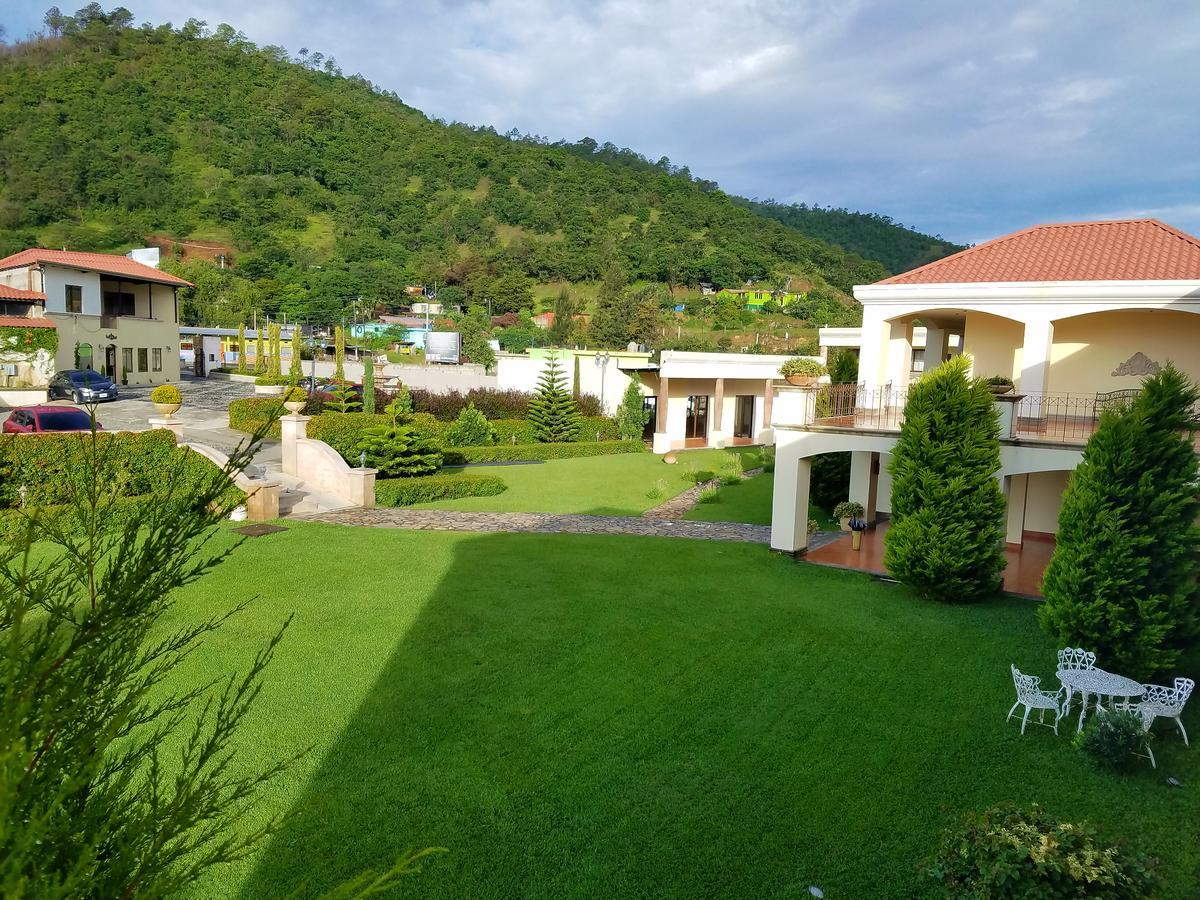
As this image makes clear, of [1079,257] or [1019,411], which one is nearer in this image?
[1019,411]

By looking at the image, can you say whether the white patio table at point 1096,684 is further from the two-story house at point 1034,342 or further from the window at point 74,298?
the window at point 74,298

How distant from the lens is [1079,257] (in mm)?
14992

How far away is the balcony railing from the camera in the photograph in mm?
13813

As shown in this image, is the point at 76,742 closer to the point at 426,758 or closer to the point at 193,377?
the point at 426,758

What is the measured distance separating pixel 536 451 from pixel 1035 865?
25.0m

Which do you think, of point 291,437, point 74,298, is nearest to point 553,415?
point 291,437

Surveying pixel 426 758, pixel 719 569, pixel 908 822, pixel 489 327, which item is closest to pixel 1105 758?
pixel 908 822

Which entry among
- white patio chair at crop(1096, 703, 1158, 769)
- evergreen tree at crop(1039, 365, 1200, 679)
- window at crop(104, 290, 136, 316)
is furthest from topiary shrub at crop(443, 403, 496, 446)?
white patio chair at crop(1096, 703, 1158, 769)

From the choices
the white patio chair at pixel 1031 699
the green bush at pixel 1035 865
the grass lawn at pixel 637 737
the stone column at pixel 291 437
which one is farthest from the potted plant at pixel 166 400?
the green bush at pixel 1035 865

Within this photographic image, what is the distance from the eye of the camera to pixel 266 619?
1021cm

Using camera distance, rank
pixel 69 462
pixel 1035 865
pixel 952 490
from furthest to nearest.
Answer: pixel 69 462, pixel 952 490, pixel 1035 865

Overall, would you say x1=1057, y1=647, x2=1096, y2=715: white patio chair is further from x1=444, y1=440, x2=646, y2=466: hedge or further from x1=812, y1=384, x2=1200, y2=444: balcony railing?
x1=444, y1=440, x2=646, y2=466: hedge

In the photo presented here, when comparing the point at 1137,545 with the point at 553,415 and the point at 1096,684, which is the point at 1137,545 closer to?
the point at 1096,684

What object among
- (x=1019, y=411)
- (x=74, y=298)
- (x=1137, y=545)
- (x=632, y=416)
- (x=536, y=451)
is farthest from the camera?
(x=74, y=298)
